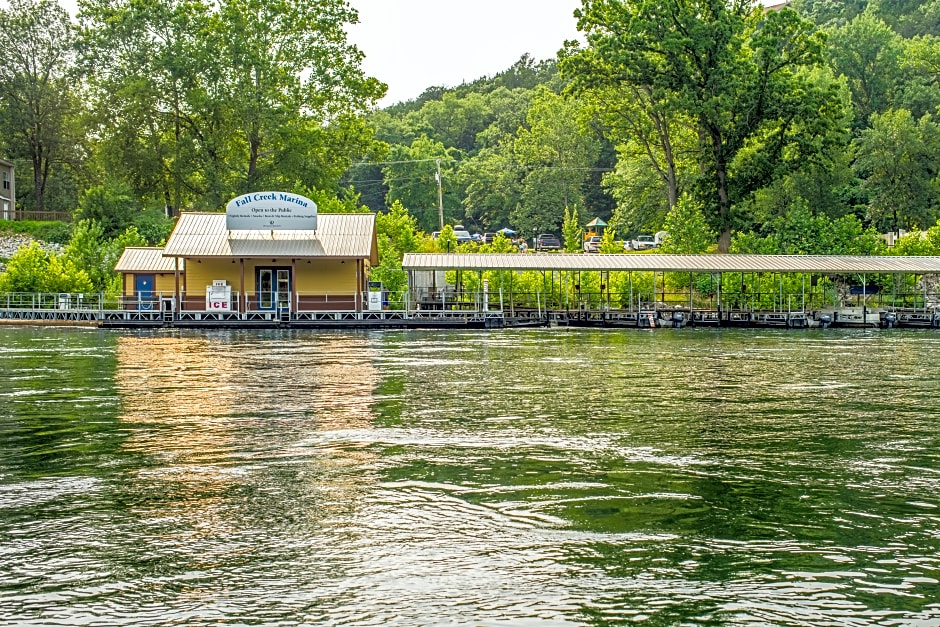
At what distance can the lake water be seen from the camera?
9.85m

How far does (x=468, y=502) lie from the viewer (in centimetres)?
1349

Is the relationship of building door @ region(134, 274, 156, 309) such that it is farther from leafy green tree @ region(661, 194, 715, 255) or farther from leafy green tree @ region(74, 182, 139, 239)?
leafy green tree @ region(661, 194, 715, 255)

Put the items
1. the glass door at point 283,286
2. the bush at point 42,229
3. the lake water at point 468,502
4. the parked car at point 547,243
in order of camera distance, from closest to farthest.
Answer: the lake water at point 468,502 < the glass door at point 283,286 < the bush at point 42,229 < the parked car at point 547,243

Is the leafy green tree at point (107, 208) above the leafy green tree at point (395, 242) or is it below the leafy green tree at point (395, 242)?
above

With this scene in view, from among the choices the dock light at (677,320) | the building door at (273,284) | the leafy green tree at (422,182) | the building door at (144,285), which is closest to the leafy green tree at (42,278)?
the building door at (144,285)

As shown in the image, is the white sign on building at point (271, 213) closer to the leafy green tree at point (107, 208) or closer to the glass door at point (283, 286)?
the glass door at point (283, 286)

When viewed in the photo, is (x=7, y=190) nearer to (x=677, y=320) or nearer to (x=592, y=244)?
(x=592, y=244)

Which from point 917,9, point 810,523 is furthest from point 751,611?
point 917,9

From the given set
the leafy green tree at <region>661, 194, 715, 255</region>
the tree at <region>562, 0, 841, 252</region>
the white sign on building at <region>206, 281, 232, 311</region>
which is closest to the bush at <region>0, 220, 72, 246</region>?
the white sign on building at <region>206, 281, 232, 311</region>

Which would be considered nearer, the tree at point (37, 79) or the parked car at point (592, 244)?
the tree at point (37, 79)

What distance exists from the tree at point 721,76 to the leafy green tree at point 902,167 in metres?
8.78

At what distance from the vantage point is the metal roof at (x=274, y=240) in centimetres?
5641

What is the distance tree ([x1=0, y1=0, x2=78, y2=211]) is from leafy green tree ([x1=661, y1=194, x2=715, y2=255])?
1925 inches

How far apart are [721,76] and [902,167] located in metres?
18.9
